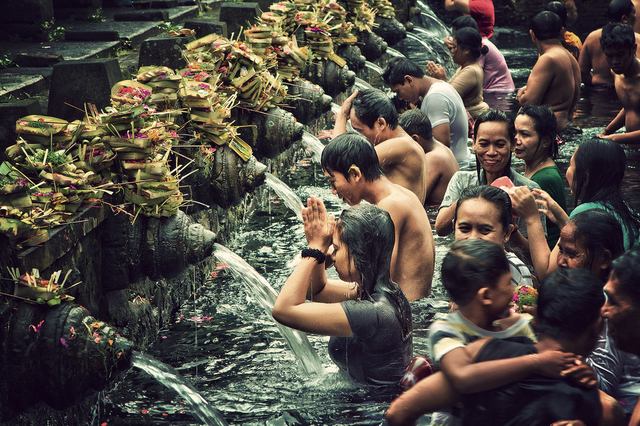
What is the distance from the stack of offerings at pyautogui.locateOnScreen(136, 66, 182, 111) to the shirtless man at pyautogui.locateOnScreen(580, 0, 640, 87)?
633 centimetres

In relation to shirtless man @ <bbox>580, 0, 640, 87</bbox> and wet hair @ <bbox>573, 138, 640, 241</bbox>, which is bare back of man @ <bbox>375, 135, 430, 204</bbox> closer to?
wet hair @ <bbox>573, 138, 640, 241</bbox>

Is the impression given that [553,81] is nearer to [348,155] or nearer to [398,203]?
[398,203]

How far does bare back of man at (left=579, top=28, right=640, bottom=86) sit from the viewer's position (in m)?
9.18

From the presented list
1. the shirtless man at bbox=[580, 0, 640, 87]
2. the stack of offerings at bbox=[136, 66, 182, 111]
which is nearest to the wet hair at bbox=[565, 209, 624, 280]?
the stack of offerings at bbox=[136, 66, 182, 111]

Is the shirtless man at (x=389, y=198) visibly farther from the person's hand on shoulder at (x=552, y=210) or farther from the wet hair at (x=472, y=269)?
the wet hair at (x=472, y=269)

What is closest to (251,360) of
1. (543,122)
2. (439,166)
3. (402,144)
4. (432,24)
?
(402,144)

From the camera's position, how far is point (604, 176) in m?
3.52

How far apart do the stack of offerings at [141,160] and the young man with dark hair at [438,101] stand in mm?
2804

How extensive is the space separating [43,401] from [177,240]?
3.98 ft

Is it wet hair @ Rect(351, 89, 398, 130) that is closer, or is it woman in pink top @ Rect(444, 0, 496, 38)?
wet hair @ Rect(351, 89, 398, 130)

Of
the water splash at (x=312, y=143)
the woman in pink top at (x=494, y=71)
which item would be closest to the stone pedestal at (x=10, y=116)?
the water splash at (x=312, y=143)

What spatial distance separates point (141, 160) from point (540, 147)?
245cm

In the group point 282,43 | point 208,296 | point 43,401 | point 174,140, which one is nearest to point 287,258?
point 208,296

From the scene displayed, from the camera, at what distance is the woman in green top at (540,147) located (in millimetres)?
4234
